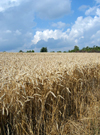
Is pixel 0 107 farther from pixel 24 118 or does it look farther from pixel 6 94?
pixel 24 118

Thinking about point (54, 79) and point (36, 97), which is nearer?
point (36, 97)

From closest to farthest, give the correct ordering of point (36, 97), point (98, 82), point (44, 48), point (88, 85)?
point (36, 97) → point (88, 85) → point (98, 82) → point (44, 48)

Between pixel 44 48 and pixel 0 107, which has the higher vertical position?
pixel 44 48

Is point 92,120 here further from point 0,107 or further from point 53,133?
point 0,107

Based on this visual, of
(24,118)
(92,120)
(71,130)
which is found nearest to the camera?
(24,118)

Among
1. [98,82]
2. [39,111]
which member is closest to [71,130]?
[39,111]

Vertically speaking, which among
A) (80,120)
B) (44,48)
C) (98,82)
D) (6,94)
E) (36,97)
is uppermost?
(44,48)

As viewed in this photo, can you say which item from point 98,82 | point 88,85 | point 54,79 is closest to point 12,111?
point 54,79

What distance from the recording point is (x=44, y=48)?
2156 centimetres

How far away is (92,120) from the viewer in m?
2.06

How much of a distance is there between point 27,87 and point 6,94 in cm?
26

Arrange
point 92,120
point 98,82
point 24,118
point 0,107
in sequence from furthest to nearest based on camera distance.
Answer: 1. point 98,82
2. point 92,120
3. point 24,118
4. point 0,107

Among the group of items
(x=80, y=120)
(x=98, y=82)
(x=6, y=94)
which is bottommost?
(x=80, y=120)

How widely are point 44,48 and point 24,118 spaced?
20499 mm
